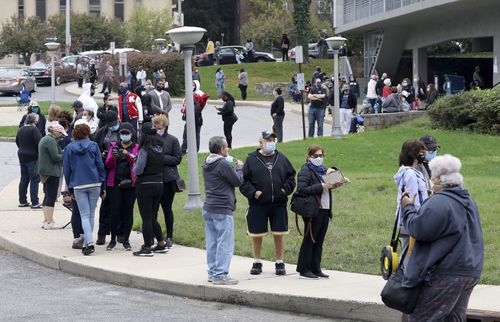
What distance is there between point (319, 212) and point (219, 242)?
3.87ft

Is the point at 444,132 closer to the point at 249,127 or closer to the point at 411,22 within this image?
the point at 249,127

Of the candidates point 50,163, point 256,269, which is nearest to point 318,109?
point 50,163

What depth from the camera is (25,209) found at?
→ 18.7 metres

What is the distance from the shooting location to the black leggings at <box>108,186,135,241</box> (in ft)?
47.2

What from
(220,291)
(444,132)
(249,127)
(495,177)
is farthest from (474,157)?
(249,127)

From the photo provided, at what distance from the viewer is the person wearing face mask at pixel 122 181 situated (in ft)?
46.2

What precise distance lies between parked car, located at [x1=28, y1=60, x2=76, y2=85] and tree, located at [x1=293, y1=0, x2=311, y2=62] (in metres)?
12.9

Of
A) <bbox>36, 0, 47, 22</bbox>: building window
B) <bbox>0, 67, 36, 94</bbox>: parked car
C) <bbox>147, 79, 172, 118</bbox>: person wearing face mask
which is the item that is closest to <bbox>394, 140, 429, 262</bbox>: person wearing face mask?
<bbox>147, 79, 172, 118</bbox>: person wearing face mask

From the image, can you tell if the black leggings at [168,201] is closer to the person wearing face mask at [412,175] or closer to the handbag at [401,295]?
the person wearing face mask at [412,175]

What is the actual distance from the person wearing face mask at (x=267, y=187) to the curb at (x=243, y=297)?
0.96 metres

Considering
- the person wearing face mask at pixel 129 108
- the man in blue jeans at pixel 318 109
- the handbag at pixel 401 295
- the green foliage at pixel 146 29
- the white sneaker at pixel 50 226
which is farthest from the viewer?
the green foliage at pixel 146 29

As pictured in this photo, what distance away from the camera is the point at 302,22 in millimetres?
59406

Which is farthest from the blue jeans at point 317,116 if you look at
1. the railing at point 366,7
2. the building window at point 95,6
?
the building window at point 95,6

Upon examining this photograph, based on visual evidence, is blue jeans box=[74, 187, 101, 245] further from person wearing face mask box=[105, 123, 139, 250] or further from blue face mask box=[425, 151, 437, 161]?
blue face mask box=[425, 151, 437, 161]
